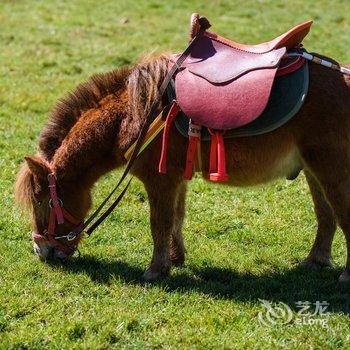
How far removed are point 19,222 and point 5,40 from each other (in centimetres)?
767

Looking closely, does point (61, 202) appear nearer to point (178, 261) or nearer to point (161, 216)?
point (161, 216)

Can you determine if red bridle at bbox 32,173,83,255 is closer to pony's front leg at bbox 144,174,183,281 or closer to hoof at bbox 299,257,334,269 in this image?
pony's front leg at bbox 144,174,183,281

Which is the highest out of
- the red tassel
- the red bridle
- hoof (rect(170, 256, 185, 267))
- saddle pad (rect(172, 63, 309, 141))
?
saddle pad (rect(172, 63, 309, 141))

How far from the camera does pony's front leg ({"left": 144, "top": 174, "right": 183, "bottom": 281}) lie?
5543 mm

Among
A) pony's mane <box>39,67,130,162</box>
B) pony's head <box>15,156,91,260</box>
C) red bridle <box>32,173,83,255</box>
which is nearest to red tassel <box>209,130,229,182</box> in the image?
pony's mane <box>39,67,130,162</box>

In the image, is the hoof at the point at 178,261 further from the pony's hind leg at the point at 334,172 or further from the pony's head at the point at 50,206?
the pony's hind leg at the point at 334,172

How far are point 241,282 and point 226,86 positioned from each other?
1723 millimetres

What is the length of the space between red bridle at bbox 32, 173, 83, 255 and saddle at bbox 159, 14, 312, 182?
101cm

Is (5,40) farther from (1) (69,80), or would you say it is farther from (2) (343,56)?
(2) (343,56)

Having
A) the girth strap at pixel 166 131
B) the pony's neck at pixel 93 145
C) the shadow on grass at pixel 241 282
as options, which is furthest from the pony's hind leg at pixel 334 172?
the pony's neck at pixel 93 145

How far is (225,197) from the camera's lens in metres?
7.55

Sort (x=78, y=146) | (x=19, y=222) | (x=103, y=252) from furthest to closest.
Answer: (x=19, y=222), (x=103, y=252), (x=78, y=146)

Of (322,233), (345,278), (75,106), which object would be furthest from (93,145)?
(345,278)

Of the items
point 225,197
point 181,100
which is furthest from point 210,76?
point 225,197
